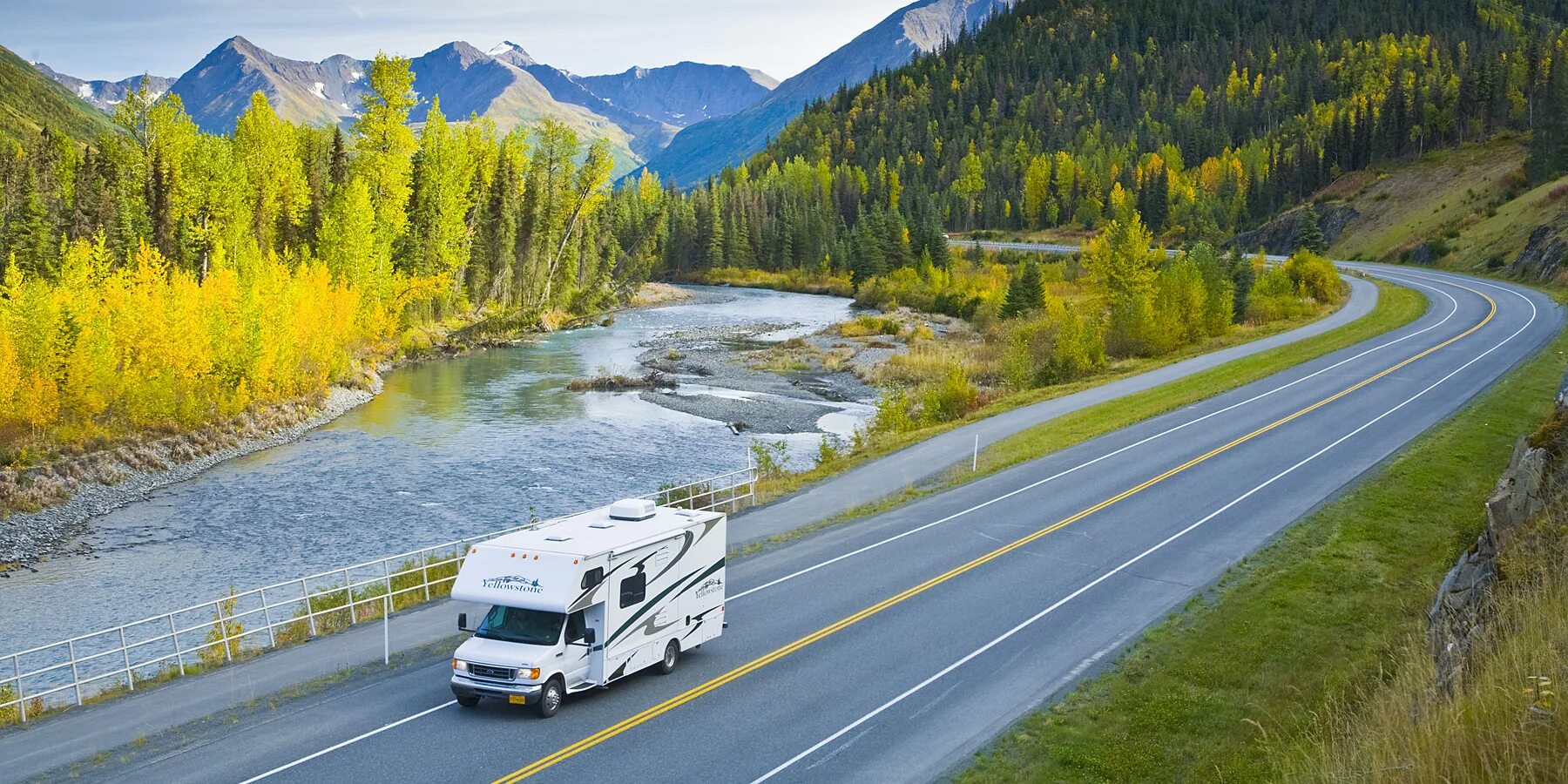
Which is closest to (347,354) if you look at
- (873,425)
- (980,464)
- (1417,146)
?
(873,425)

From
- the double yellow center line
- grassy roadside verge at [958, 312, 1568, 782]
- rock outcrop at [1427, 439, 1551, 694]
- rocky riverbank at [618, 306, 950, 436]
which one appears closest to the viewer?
rock outcrop at [1427, 439, 1551, 694]

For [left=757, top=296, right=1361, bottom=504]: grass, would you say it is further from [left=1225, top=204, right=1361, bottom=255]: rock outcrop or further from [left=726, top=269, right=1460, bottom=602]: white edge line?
[left=1225, top=204, right=1361, bottom=255]: rock outcrop

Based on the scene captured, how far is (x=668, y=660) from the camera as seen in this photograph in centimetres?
1950

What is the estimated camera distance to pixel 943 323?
3888 inches

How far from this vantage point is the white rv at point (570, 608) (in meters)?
17.2

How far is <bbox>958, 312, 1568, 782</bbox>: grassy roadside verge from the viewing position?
50.6 feet

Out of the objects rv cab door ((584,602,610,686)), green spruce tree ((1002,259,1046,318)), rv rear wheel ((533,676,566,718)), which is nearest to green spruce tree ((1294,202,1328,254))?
green spruce tree ((1002,259,1046,318))

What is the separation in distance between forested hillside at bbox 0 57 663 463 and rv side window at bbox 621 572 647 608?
35.1m

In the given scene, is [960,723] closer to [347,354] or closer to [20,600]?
[20,600]

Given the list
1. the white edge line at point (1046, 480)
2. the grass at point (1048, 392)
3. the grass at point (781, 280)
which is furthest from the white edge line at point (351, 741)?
the grass at point (781, 280)

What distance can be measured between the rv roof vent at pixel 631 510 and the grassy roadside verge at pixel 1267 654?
24.4 ft

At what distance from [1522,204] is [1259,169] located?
76.2 meters

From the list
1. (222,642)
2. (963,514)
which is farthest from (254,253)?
(963,514)

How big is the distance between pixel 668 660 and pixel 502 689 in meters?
3.44
